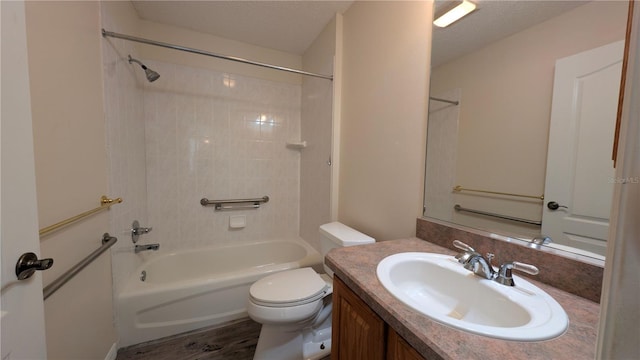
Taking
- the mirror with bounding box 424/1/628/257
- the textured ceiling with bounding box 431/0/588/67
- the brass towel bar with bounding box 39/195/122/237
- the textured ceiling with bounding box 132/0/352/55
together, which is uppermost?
the textured ceiling with bounding box 132/0/352/55

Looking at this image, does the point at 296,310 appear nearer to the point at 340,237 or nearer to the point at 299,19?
the point at 340,237

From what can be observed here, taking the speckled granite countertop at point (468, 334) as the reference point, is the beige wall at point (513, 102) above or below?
above

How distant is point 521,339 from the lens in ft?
1.60

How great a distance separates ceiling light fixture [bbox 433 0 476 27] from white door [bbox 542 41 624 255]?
48cm

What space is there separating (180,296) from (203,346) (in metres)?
0.37

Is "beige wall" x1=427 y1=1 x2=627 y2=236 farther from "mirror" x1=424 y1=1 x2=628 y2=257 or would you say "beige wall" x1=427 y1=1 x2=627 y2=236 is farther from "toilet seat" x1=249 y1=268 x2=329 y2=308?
"toilet seat" x1=249 y1=268 x2=329 y2=308

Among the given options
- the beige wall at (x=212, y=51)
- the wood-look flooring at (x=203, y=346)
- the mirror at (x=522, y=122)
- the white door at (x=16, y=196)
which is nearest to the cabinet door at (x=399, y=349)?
the mirror at (x=522, y=122)

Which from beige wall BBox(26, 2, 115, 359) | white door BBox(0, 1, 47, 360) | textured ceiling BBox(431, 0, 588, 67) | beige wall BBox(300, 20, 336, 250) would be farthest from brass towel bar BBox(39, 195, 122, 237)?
textured ceiling BBox(431, 0, 588, 67)

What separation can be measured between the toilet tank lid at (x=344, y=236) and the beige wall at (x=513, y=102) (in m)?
0.53

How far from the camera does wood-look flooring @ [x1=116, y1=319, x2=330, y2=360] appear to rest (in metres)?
1.49

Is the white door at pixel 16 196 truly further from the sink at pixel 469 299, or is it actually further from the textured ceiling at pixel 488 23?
the textured ceiling at pixel 488 23

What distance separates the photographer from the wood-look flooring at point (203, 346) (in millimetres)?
1492

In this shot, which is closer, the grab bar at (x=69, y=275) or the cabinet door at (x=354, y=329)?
the cabinet door at (x=354, y=329)

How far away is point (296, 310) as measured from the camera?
1.29m
